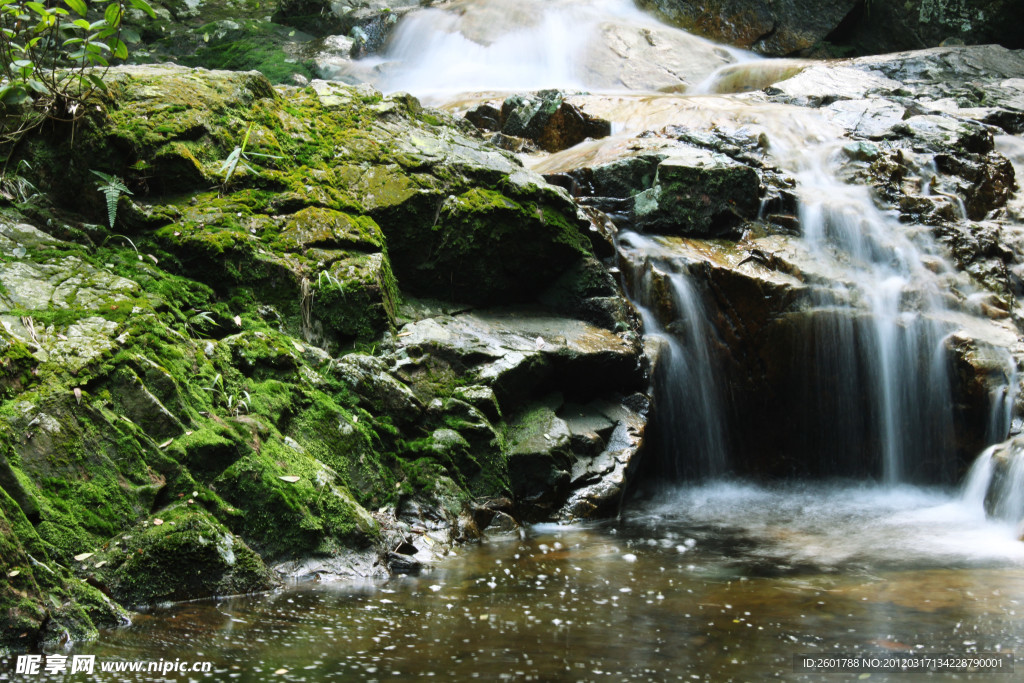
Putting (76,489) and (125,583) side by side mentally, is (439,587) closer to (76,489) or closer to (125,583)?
(125,583)

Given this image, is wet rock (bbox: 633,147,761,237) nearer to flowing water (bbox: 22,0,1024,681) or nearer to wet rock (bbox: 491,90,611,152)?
flowing water (bbox: 22,0,1024,681)

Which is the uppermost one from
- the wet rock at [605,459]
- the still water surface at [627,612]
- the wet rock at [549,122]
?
the wet rock at [549,122]

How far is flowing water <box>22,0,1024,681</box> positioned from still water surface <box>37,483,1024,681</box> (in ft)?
0.05

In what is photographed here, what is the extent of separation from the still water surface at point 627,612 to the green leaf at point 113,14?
3057 mm

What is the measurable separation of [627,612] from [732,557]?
4.50 ft

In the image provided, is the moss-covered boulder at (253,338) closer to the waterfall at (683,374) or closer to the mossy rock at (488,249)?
the mossy rock at (488,249)

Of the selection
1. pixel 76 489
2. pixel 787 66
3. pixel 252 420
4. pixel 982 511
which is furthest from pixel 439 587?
pixel 787 66

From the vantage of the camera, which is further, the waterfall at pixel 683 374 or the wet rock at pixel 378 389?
the waterfall at pixel 683 374

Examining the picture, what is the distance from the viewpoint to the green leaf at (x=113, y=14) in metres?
4.12

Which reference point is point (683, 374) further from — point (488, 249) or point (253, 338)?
point (253, 338)

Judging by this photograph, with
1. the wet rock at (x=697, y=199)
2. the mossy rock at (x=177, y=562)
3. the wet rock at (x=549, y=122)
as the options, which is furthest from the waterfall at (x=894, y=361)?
the mossy rock at (x=177, y=562)

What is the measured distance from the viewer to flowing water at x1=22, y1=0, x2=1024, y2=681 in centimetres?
296

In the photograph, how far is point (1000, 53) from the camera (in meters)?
14.1

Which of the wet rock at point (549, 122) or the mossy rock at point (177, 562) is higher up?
the wet rock at point (549, 122)
